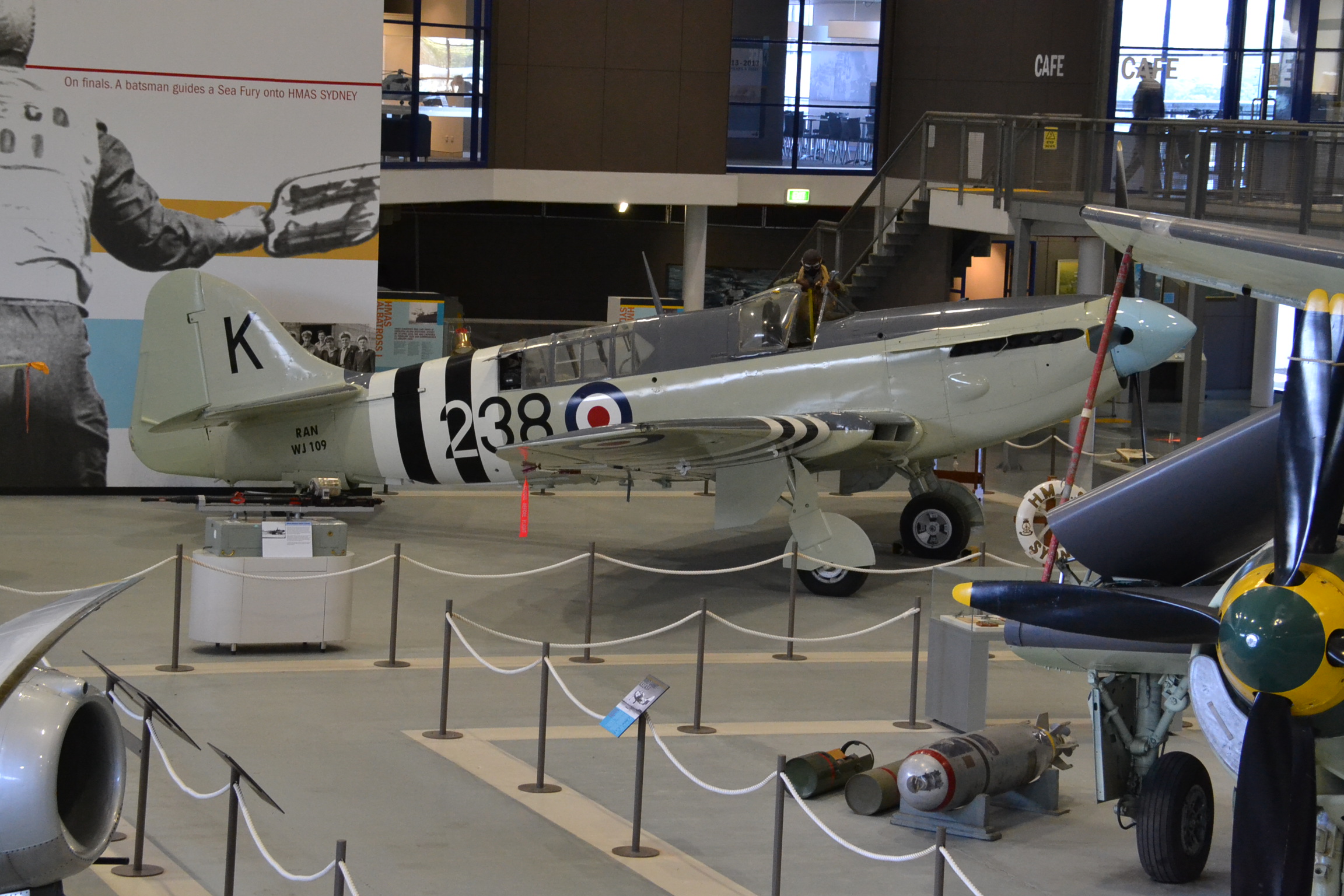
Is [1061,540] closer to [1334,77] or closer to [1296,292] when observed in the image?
[1296,292]

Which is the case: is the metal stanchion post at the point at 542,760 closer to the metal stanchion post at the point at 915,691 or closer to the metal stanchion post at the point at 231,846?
the metal stanchion post at the point at 231,846

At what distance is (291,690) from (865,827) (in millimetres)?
3661

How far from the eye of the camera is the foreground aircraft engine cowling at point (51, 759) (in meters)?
3.64

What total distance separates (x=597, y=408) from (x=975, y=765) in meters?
6.25

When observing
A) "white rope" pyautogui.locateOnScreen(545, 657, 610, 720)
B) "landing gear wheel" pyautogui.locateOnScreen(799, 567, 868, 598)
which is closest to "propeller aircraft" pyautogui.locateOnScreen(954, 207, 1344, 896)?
"white rope" pyautogui.locateOnScreen(545, 657, 610, 720)

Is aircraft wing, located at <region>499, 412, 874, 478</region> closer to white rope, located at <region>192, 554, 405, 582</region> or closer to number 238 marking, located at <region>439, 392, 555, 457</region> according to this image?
number 238 marking, located at <region>439, 392, 555, 457</region>

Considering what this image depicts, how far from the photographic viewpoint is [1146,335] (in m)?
11.1

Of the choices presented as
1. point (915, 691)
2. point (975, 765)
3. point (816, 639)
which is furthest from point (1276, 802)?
point (816, 639)

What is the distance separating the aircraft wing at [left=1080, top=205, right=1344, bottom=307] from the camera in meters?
4.85

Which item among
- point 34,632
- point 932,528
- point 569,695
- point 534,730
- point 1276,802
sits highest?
point 34,632

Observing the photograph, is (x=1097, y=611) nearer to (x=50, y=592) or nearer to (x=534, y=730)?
(x=534, y=730)

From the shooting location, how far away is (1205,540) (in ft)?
18.7

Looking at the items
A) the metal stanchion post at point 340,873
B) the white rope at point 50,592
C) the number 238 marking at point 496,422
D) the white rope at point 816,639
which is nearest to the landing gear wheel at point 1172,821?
the white rope at point 816,639

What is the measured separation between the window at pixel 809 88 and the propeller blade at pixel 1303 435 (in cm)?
2256
